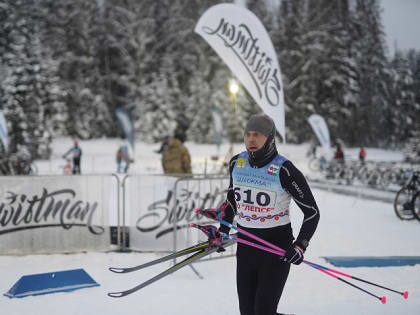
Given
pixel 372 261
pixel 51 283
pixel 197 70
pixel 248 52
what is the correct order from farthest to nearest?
1. pixel 197 70
2. pixel 248 52
3. pixel 372 261
4. pixel 51 283

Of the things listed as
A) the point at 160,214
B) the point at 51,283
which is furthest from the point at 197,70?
the point at 51,283

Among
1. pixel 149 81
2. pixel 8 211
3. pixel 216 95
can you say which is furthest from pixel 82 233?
pixel 149 81

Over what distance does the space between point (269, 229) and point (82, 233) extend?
14.8 feet

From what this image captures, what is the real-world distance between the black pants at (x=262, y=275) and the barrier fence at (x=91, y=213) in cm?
344

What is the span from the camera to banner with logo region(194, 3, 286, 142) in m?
7.84

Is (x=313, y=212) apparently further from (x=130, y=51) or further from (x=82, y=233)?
(x=130, y=51)

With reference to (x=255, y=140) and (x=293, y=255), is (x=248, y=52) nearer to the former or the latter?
(x=255, y=140)

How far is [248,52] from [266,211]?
5.34 m

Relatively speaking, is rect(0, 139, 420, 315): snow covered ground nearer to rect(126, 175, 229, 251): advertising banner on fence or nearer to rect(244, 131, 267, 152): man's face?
rect(126, 175, 229, 251): advertising banner on fence

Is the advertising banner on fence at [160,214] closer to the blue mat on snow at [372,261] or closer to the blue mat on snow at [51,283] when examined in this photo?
the blue mat on snow at [51,283]

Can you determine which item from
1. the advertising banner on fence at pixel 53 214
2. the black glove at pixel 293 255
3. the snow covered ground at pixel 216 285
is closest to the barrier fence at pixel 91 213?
the advertising banner on fence at pixel 53 214

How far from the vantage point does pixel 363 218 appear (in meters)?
10.5

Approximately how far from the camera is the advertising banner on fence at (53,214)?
659 centimetres

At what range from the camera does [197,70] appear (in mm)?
49406
